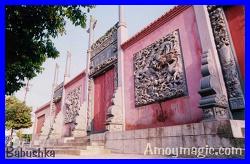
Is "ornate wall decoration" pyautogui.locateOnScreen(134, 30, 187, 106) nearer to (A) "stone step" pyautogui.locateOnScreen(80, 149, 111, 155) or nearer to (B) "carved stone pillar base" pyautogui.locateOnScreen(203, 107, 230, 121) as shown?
(B) "carved stone pillar base" pyautogui.locateOnScreen(203, 107, 230, 121)

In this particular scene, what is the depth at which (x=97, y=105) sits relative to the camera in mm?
10375

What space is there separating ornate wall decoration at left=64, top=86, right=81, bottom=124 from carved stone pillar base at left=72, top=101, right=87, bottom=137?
62.1 inches

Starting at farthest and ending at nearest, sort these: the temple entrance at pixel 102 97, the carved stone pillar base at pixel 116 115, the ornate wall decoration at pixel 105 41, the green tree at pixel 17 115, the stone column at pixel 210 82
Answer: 1. the green tree at pixel 17 115
2. the ornate wall decoration at pixel 105 41
3. the temple entrance at pixel 102 97
4. the carved stone pillar base at pixel 116 115
5. the stone column at pixel 210 82

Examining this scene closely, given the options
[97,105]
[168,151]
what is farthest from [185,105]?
[97,105]

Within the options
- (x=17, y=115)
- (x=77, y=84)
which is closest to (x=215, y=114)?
(x=77, y=84)

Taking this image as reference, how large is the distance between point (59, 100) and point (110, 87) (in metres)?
7.83

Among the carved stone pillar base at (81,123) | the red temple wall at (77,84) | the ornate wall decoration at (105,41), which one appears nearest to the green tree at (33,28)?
the ornate wall decoration at (105,41)

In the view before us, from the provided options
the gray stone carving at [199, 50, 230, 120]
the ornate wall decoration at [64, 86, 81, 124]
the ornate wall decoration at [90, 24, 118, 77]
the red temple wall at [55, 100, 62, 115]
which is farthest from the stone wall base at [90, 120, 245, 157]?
the red temple wall at [55, 100, 62, 115]

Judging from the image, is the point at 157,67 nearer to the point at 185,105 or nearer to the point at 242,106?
the point at 185,105

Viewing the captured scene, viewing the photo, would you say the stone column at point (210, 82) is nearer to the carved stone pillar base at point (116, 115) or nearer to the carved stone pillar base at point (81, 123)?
the carved stone pillar base at point (116, 115)

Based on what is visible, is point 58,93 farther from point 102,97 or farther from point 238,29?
point 238,29

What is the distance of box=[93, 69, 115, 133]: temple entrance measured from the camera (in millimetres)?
9586

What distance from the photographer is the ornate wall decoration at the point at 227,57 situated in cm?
470

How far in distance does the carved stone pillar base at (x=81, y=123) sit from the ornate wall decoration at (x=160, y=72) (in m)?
4.18
